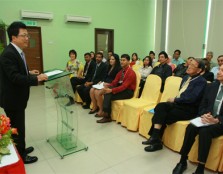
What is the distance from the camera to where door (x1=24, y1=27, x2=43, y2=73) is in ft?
20.7

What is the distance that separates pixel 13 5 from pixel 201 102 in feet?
19.1

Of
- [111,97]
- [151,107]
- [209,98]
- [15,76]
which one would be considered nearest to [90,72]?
[111,97]

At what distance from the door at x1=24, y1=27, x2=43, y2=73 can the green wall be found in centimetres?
14

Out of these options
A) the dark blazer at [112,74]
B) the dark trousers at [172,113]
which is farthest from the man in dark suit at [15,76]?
the dark blazer at [112,74]

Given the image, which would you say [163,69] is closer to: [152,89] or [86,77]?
[152,89]

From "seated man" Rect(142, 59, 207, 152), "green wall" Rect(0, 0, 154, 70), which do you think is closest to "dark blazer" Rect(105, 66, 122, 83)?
"seated man" Rect(142, 59, 207, 152)

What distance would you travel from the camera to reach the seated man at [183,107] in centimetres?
247

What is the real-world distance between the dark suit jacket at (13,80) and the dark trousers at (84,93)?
6.98 feet

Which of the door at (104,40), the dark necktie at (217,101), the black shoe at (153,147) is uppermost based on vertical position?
the door at (104,40)

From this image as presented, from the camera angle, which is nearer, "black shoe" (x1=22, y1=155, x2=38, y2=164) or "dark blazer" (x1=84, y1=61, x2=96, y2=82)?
"black shoe" (x1=22, y1=155, x2=38, y2=164)

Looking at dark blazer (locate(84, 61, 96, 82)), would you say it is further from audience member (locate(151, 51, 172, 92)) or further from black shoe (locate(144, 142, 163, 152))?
black shoe (locate(144, 142, 163, 152))

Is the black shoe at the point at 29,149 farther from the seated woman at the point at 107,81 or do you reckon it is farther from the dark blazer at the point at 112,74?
the dark blazer at the point at 112,74

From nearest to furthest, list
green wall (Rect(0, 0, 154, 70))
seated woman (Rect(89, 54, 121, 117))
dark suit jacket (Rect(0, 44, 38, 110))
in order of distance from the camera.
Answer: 1. dark suit jacket (Rect(0, 44, 38, 110))
2. seated woman (Rect(89, 54, 121, 117))
3. green wall (Rect(0, 0, 154, 70))

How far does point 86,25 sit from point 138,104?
4875mm
